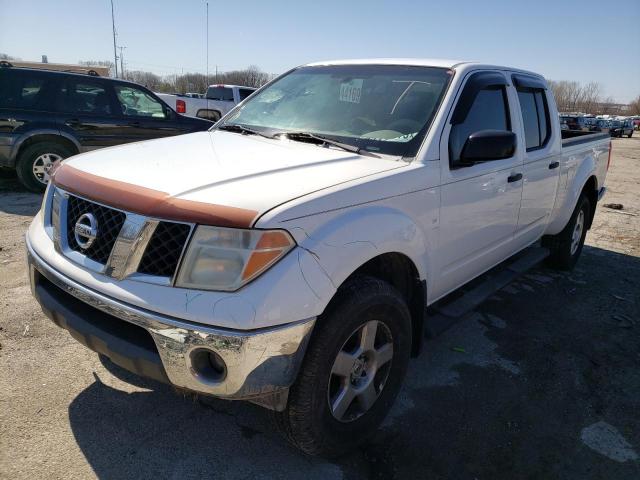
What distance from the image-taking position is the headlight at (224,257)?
1863 millimetres

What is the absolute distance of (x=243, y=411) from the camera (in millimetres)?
2736

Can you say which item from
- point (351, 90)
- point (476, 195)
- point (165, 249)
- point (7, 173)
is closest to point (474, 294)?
point (476, 195)

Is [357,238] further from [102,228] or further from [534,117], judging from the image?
[534,117]

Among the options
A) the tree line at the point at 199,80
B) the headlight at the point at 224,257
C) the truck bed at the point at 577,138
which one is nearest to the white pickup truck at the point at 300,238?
the headlight at the point at 224,257

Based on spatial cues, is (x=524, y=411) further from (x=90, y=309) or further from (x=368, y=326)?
(x=90, y=309)

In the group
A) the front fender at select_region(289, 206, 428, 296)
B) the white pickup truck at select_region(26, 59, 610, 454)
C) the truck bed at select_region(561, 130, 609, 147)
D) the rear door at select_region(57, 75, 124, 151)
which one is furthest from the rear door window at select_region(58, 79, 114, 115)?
the front fender at select_region(289, 206, 428, 296)

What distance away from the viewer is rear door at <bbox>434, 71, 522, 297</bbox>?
113 inches

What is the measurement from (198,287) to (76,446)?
1.19m

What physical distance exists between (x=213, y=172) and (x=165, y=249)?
1.54ft

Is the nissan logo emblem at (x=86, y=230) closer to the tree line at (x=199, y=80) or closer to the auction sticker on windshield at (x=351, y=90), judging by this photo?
the auction sticker on windshield at (x=351, y=90)

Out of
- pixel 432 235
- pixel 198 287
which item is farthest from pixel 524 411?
pixel 198 287

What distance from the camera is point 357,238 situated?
2.15 metres

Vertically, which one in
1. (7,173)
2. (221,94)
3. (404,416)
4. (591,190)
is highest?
(221,94)

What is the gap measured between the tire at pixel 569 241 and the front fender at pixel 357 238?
127 inches
